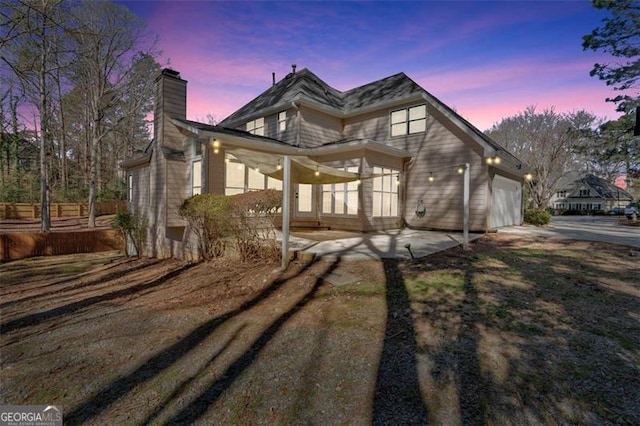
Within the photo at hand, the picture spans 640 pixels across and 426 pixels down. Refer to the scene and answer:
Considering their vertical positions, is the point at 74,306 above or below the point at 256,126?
below

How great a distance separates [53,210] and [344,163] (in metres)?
22.2

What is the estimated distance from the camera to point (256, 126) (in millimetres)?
14688

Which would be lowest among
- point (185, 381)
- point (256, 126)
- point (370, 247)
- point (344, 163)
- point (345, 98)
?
point (185, 381)

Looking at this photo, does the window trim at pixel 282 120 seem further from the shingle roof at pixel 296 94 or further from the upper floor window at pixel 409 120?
the upper floor window at pixel 409 120

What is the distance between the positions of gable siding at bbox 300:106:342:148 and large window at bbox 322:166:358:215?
237 cm

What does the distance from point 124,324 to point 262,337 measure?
2239mm

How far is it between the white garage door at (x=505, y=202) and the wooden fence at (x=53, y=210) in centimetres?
2495

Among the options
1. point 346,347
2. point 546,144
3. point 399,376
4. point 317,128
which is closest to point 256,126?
point 317,128

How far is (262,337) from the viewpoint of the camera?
3.38m

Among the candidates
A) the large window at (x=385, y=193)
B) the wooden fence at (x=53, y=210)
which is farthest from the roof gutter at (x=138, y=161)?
the wooden fence at (x=53, y=210)

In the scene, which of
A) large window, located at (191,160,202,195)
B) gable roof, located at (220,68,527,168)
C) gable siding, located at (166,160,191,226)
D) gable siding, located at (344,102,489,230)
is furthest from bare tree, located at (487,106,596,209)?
gable siding, located at (166,160,191,226)

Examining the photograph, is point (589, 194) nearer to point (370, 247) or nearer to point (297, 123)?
point (297, 123)

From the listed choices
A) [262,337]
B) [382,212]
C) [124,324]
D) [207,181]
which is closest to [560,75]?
A: [382,212]

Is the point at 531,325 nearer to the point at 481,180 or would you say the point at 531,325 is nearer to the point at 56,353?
the point at 56,353
